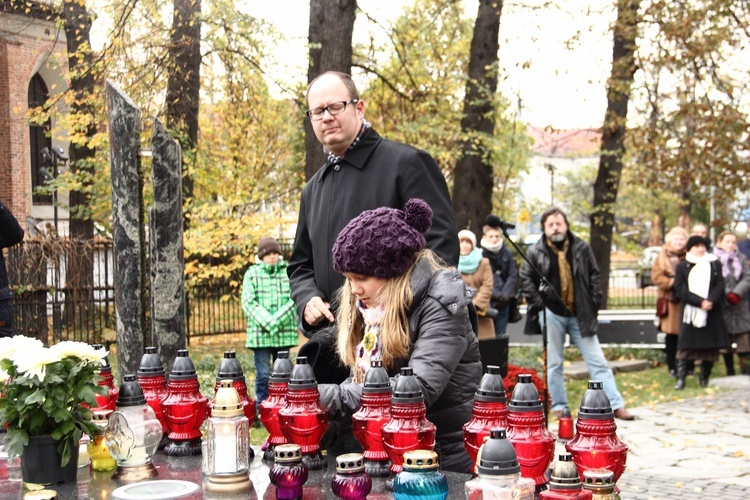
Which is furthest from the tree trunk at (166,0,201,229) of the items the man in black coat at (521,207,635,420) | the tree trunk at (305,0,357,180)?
the man in black coat at (521,207,635,420)

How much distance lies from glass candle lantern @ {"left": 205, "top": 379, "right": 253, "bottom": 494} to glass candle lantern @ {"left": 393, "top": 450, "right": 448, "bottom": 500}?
0.50m

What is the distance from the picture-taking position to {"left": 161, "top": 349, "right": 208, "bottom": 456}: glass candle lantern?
3318 millimetres

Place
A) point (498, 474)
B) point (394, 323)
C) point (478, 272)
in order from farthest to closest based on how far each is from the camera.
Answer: point (478, 272), point (394, 323), point (498, 474)

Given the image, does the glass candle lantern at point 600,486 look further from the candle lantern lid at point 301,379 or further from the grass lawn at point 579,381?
the grass lawn at point 579,381

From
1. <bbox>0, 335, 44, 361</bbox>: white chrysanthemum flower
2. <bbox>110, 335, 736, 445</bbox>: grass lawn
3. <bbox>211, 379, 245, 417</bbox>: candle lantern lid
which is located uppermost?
<bbox>0, 335, 44, 361</bbox>: white chrysanthemum flower

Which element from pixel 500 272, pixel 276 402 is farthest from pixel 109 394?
pixel 500 272

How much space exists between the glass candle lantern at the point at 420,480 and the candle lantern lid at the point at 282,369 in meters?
0.77

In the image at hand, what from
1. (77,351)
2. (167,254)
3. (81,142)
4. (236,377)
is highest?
(81,142)

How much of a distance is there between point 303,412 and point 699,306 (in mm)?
9506

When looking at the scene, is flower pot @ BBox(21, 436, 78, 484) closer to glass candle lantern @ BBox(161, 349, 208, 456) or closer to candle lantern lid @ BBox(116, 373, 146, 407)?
candle lantern lid @ BBox(116, 373, 146, 407)

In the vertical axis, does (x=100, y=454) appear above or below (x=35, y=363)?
below

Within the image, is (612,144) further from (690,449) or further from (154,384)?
(154,384)

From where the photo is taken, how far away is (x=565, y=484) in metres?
2.37

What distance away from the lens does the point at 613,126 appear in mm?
17188
